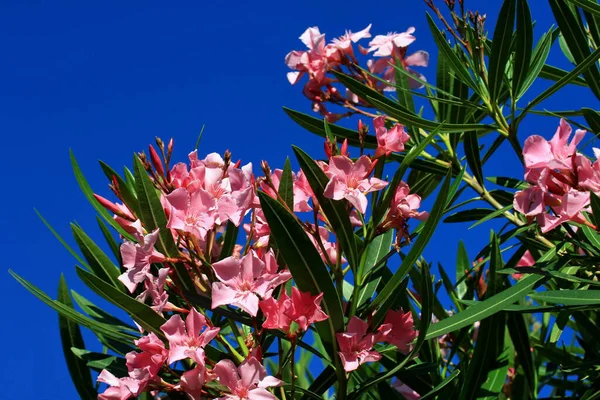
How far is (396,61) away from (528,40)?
47cm

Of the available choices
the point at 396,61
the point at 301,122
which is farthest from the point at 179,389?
the point at 396,61

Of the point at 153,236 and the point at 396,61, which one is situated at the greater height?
the point at 396,61

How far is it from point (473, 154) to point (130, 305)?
3.70 feet

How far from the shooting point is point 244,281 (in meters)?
1.19

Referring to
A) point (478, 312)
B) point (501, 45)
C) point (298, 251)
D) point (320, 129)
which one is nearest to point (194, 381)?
point (298, 251)

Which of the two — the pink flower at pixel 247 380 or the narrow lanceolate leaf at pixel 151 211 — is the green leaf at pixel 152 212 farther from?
the pink flower at pixel 247 380

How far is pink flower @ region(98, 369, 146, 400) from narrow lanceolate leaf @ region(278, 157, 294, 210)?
41cm

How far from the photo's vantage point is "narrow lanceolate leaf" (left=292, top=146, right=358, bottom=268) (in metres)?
1.17

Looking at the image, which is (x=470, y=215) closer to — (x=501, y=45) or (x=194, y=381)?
(x=501, y=45)

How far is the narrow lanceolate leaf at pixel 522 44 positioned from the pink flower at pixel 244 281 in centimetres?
92

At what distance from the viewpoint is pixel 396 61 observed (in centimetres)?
211

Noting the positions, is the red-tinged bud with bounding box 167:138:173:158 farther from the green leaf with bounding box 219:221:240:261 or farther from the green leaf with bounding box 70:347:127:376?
the green leaf with bounding box 70:347:127:376

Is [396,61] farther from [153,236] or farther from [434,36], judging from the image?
[153,236]

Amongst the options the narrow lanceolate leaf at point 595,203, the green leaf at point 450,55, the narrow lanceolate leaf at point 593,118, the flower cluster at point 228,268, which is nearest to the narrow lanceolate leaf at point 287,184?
the flower cluster at point 228,268
